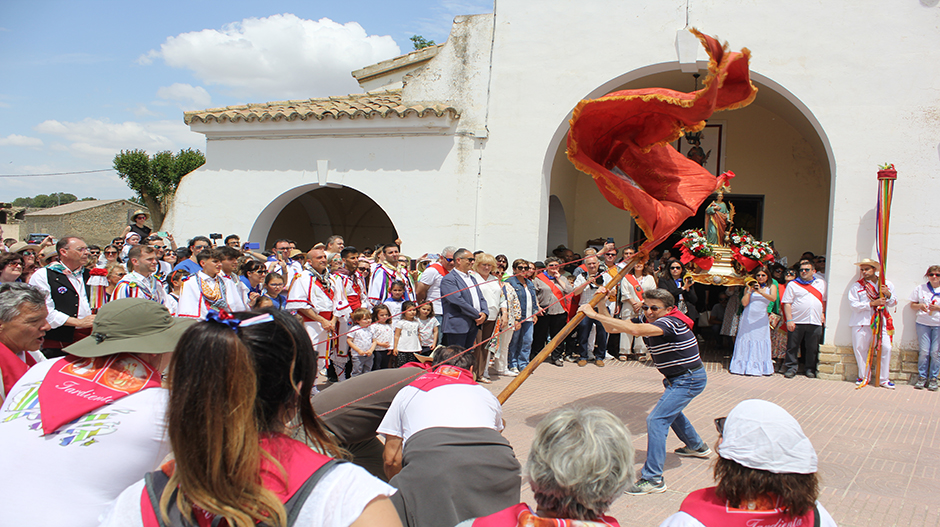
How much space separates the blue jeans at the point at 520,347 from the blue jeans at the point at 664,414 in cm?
421

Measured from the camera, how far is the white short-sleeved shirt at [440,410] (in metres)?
2.77

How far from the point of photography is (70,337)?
538cm

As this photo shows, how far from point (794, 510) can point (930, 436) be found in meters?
6.05

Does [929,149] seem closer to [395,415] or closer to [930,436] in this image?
[930,436]

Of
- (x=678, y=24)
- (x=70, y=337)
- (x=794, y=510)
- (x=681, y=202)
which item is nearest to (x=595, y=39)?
(x=678, y=24)

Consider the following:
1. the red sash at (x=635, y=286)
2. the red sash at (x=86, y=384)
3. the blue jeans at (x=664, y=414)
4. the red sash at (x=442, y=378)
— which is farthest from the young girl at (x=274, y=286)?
the red sash at (x=635, y=286)

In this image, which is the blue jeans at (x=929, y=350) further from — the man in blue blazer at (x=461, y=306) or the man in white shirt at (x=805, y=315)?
the man in blue blazer at (x=461, y=306)

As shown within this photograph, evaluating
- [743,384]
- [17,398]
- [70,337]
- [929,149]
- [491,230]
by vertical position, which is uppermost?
[929,149]

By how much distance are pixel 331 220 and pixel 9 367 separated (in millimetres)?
14220

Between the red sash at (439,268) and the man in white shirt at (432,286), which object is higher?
the red sash at (439,268)

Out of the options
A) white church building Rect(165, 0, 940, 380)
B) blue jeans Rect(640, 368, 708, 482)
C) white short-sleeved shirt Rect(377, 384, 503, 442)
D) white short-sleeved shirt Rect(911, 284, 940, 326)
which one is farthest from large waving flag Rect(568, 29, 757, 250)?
white short-sleeved shirt Rect(911, 284, 940, 326)

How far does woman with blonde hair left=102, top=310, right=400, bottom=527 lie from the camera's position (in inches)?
52.9

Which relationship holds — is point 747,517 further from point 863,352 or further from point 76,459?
point 863,352

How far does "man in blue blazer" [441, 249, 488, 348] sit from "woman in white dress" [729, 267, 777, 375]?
4405 mm
